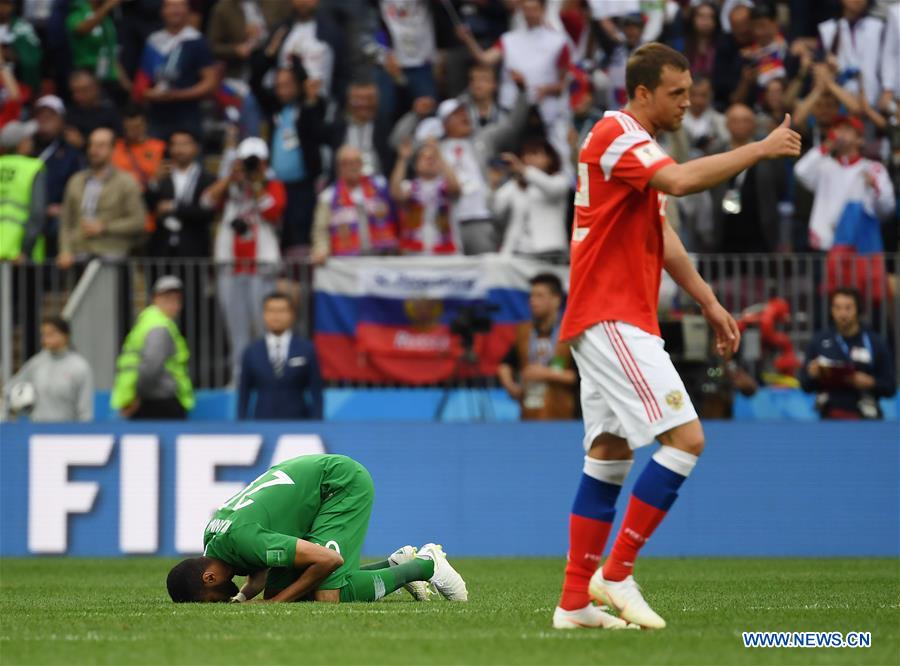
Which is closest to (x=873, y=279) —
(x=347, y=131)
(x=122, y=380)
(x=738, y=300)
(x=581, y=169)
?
(x=738, y=300)

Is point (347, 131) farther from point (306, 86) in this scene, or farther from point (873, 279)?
point (873, 279)

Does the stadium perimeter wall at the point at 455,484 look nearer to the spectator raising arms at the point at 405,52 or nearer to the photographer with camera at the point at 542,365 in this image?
the photographer with camera at the point at 542,365

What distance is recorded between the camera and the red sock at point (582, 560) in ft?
24.6

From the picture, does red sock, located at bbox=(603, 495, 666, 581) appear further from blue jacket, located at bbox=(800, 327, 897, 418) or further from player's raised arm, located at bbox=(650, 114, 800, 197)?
blue jacket, located at bbox=(800, 327, 897, 418)

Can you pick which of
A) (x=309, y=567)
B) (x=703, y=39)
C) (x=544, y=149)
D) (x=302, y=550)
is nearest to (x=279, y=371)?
(x=544, y=149)

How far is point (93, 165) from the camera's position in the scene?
56.2 feet

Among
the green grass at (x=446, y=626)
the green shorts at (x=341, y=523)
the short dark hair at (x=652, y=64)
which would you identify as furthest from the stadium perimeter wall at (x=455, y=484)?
the short dark hair at (x=652, y=64)

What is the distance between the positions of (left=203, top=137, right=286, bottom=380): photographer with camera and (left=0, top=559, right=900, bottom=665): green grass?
5176mm

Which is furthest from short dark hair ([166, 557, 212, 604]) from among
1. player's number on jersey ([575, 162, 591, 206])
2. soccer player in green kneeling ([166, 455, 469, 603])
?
player's number on jersey ([575, 162, 591, 206])

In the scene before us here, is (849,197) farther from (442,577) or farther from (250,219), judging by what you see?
(442,577)

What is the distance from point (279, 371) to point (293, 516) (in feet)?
21.3

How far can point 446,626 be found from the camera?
7.74 m

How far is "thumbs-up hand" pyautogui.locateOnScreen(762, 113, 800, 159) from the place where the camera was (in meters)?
7.06

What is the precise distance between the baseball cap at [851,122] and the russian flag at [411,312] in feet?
10.4
